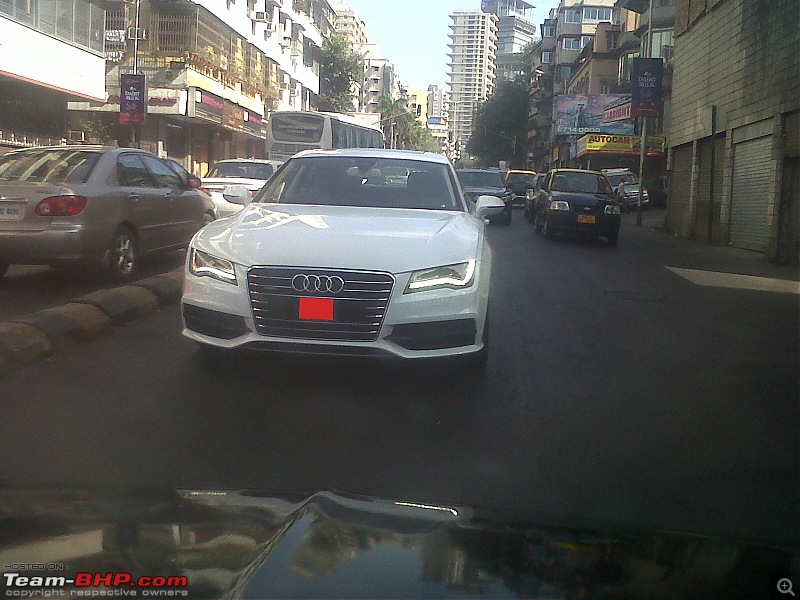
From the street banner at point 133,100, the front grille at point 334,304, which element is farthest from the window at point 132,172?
the street banner at point 133,100

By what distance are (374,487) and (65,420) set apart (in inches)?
76.0

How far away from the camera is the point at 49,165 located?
30.3 feet

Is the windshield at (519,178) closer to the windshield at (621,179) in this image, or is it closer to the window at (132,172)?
the windshield at (621,179)

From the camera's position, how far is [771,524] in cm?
342

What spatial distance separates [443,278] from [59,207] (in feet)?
17.4

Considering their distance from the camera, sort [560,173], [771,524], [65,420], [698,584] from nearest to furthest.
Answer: [698,584] → [771,524] → [65,420] → [560,173]

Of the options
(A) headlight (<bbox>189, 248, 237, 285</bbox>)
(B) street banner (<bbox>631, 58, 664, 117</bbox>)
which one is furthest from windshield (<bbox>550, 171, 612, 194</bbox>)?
(A) headlight (<bbox>189, 248, 237, 285</bbox>)

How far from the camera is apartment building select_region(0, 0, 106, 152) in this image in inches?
941

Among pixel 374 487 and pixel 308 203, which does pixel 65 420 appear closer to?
pixel 374 487

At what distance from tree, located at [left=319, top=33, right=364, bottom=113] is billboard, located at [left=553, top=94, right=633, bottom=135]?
2475cm

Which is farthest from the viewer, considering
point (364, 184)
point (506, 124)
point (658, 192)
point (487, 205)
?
point (506, 124)

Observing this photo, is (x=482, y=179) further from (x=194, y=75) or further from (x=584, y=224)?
(x=194, y=75)

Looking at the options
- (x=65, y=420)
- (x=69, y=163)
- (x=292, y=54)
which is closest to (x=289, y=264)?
(x=65, y=420)

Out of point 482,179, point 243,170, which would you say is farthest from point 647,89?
point 243,170
